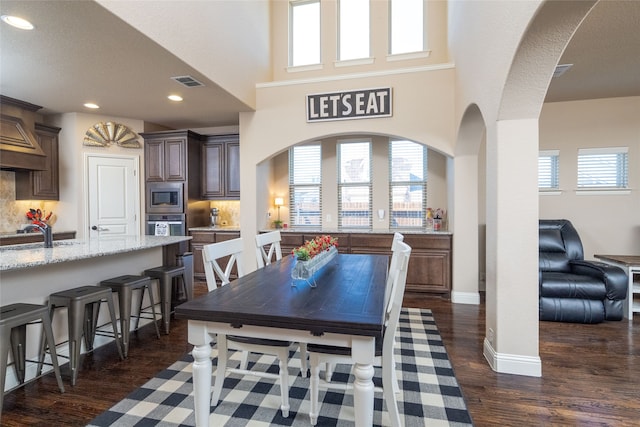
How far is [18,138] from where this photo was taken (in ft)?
13.5

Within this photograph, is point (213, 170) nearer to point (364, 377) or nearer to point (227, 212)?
point (227, 212)

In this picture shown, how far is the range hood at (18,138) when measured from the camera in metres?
3.97

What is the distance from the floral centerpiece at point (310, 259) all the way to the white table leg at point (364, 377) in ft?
1.95

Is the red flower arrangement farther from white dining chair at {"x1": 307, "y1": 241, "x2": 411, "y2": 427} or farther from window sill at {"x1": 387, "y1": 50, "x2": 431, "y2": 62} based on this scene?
window sill at {"x1": 387, "y1": 50, "x2": 431, "y2": 62}

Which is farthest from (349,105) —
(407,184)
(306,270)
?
(306,270)

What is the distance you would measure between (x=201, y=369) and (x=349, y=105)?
12.4 feet

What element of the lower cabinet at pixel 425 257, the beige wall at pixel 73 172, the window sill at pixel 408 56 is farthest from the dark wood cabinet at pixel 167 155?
the window sill at pixel 408 56

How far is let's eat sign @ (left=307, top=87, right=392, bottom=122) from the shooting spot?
4277mm

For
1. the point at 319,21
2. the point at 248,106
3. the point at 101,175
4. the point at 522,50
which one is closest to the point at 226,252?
the point at 522,50

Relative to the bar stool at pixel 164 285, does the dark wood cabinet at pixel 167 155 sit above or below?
above

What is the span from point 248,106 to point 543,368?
4483 mm

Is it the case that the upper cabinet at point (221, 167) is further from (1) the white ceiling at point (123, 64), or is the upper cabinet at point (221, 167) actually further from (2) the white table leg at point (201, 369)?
(2) the white table leg at point (201, 369)

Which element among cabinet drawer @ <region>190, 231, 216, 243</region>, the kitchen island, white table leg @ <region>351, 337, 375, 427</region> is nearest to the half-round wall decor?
cabinet drawer @ <region>190, 231, 216, 243</region>

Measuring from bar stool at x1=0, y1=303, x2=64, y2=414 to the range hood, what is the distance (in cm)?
301
